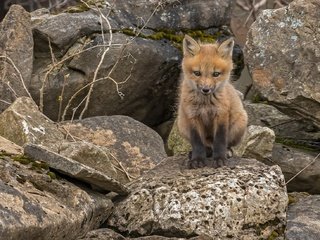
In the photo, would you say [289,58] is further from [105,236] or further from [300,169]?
[105,236]

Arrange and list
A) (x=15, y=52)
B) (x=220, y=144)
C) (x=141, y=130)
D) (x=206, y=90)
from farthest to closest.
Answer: (x=15, y=52), (x=141, y=130), (x=220, y=144), (x=206, y=90)

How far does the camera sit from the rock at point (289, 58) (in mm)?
9523

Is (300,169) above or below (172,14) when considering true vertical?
below

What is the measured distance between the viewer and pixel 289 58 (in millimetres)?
9703

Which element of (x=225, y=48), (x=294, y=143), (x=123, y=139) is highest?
(x=225, y=48)

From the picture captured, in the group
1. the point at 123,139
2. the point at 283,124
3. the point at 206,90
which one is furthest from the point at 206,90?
the point at 283,124

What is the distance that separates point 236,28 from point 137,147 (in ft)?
25.3

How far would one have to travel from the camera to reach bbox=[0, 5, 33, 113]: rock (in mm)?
10094

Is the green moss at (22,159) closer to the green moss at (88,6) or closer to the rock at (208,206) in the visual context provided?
the rock at (208,206)

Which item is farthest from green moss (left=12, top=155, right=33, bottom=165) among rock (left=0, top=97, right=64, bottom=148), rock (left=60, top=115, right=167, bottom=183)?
rock (left=60, top=115, right=167, bottom=183)

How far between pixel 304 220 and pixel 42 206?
10.5ft

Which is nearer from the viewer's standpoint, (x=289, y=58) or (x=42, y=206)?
(x=42, y=206)

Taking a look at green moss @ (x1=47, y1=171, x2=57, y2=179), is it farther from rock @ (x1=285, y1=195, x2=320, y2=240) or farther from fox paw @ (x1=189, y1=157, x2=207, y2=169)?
rock @ (x1=285, y1=195, x2=320, y2=240)

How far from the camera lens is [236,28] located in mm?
16359
